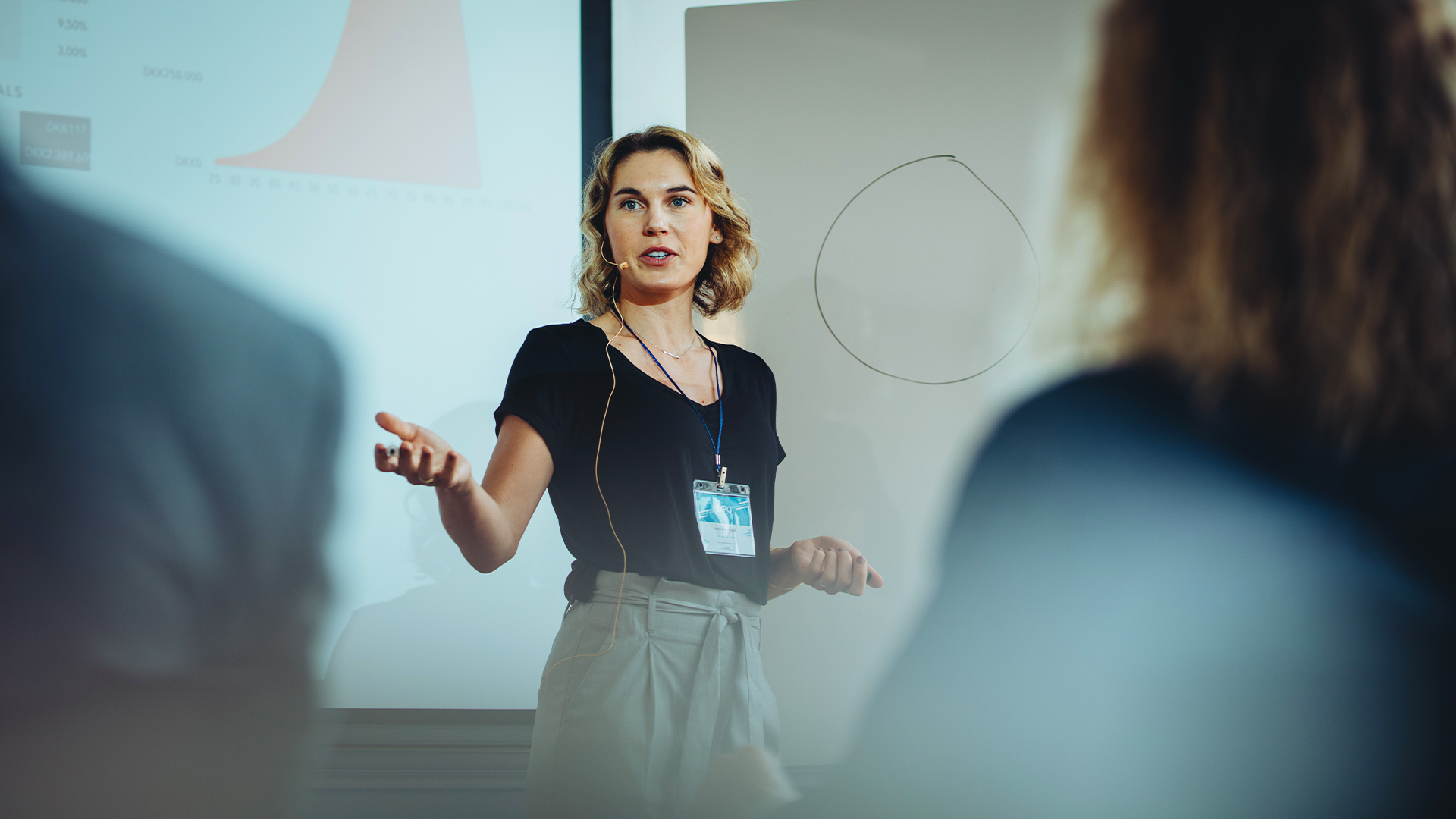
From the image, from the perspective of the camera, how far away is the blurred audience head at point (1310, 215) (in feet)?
1.71

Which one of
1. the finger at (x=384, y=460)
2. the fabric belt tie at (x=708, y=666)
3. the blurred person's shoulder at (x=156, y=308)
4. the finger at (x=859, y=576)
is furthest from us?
the blurred person's shoulder at (x=156, y=308)

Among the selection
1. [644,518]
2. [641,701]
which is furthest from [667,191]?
[641,701]

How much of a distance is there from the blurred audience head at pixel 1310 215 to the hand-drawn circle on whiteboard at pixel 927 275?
37.3 inches

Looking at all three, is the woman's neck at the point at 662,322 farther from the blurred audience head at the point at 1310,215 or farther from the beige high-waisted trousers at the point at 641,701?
the blurred audience head at the point at 1310,215

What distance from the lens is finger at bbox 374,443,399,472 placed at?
79cm

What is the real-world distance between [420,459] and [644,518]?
323 millimetres

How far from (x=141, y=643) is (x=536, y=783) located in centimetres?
78

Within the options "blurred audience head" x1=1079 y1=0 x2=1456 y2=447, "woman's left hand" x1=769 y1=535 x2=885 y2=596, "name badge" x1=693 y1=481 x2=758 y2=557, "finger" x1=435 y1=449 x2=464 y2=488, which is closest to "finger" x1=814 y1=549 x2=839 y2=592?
"woman's left hand" x1=769 y1=535 x2=885 y2=596

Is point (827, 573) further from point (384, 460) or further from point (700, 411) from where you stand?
point (384, 460)

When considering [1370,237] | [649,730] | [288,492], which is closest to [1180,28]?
[1370,237]

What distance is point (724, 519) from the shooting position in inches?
43.6

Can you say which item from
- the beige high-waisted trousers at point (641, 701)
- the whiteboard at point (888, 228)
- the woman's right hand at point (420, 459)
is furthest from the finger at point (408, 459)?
the whiteboard at point (888, 228)

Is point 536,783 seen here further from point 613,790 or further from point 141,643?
point 141,643

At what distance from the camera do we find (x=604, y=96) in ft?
4.88
